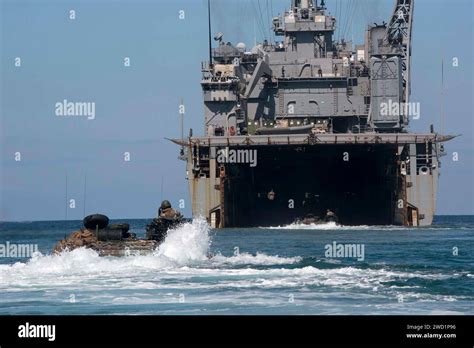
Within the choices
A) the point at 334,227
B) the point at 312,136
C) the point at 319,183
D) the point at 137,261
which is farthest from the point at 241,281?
the point at 319,183

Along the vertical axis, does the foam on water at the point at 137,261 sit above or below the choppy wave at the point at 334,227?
below

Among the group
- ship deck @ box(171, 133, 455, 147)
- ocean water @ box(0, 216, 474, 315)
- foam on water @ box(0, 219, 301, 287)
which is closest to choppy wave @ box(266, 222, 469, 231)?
ship deck @ box(171, 133, 455, 147)

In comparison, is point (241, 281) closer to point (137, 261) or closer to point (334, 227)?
point (137, 261)

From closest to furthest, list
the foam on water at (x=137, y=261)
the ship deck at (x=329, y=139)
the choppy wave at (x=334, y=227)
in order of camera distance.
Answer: the foam on water at (x=137, y=261)
the ship deck at (x=329, y=139)
the choppy wave at (x=334, y=227)

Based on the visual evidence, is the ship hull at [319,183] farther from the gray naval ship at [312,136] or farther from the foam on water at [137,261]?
the foam on water at [137,261]

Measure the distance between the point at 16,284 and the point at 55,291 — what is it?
10.8ft

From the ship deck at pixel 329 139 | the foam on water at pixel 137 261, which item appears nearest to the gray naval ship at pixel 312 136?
the ship deck at pixel 329 139

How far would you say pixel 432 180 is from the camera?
7431 centimetres

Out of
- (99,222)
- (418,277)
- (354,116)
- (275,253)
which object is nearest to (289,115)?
(354,116)

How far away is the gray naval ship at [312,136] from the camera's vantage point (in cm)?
7481

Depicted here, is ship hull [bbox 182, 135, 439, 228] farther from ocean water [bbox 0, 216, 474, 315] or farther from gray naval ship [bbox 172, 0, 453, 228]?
ocean water [bbox 0, 216, 474, 315]

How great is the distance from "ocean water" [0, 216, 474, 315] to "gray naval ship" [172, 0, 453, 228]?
20263 mm

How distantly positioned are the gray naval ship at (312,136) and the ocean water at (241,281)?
66.5ft
